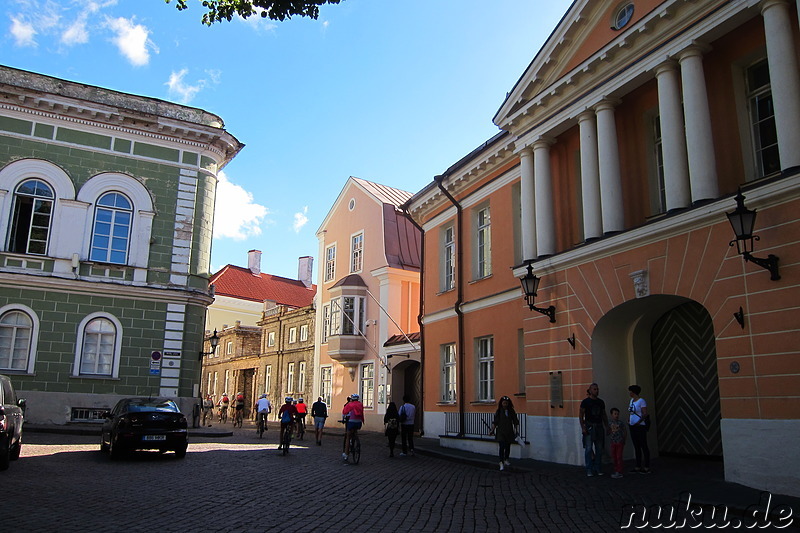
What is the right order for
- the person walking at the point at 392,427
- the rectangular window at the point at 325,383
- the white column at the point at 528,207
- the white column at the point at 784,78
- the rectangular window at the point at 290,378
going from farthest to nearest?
the rectangular window at the point at 290,378
the rectangular window at the point at 325,383
the person walking at the point at 392,427
the white column at the point at 528,207
the white column at the point at 784,78

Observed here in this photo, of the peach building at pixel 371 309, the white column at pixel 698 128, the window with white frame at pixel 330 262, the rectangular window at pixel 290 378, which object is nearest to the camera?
the white column at pixel 698 128

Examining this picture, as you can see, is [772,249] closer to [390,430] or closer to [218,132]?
[390,430]

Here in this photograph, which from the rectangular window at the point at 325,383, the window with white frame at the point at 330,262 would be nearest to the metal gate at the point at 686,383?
the rectangular window at the point at 325,383

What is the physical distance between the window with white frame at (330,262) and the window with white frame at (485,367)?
55.5 ft

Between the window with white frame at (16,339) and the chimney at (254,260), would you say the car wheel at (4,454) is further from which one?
the chimney at (254,260)

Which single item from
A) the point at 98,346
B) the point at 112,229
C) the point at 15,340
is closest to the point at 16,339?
the point at 15,340

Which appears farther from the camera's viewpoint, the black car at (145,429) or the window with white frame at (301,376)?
the window with white frame at (301,376)

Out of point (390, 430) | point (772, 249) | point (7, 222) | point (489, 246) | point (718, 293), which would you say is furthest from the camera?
point (7, 222)

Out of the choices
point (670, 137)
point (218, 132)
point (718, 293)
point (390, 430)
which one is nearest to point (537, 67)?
point (670, 137)

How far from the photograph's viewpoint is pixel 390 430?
18125 mm

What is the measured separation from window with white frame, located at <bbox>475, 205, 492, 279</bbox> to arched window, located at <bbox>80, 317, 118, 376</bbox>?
43.7 ft

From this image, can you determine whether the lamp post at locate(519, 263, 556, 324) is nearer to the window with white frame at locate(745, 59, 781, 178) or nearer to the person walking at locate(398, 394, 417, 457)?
the person walking at locate(398, 394, 417, 457)

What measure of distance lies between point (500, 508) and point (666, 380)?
674cm

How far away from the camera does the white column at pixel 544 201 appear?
Answer: 52.6ft
